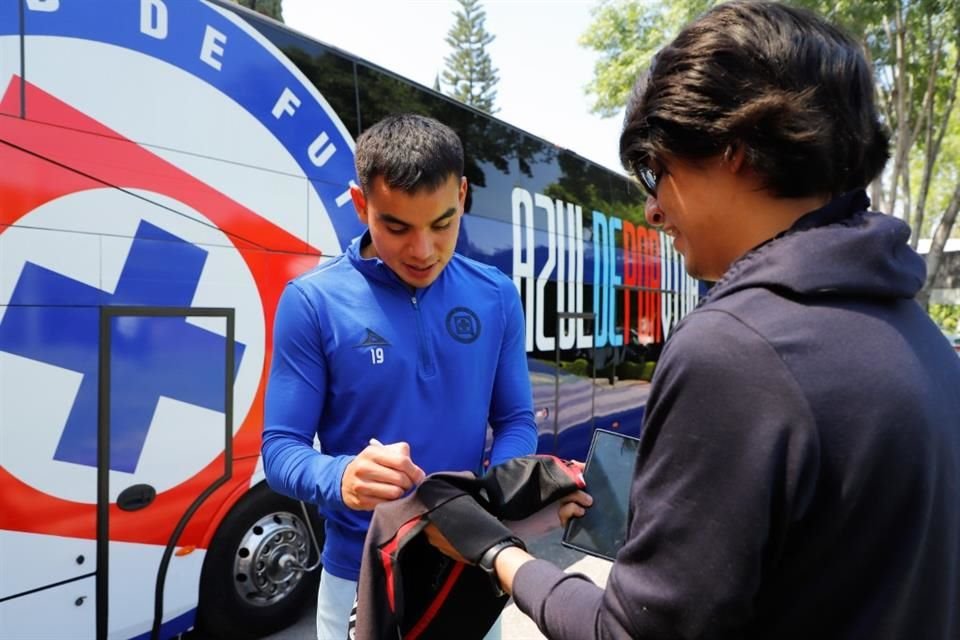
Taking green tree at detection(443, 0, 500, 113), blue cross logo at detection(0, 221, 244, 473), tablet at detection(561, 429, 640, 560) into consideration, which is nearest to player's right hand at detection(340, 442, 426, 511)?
tablet at detection(561, 429, 640, 560)

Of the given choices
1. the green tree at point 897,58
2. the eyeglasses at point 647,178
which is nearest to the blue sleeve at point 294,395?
the eyeglasses at point 647,178

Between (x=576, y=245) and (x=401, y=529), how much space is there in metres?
4.65

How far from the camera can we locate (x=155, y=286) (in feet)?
9.34

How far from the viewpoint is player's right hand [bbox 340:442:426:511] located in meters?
1.28

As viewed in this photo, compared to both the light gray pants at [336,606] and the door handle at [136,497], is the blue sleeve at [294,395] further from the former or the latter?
the door handle at [136,497]

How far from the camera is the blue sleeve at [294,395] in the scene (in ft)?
4.97

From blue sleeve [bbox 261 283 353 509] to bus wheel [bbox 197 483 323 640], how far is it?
1.99 metres

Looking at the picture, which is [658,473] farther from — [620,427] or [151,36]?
[620,427]

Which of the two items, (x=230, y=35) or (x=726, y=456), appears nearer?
(x=726, y=456)

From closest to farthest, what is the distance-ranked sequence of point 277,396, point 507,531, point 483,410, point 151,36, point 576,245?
point 507,531 < point 277,396 < point 483,410 < point 151,36 < point 576,245

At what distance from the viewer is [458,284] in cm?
187

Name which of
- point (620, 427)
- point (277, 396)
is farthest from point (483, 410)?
point (620, 427)

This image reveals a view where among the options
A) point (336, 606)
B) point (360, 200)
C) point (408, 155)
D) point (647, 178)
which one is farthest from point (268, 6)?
point (647, 178)

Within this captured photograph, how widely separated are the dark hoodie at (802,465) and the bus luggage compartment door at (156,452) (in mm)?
2548
